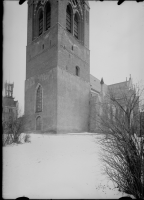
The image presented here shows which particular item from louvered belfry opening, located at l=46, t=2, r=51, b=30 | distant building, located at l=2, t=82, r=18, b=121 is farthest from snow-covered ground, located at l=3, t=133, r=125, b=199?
louvered belfry opening, located at l=46, t=2, r=51, b=30

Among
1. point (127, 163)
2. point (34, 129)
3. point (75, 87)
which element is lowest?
point (34, 129)

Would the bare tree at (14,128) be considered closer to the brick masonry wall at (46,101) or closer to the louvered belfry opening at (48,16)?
the brick masonry wall at (46,101)

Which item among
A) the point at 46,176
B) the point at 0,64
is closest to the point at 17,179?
the point at 46,176

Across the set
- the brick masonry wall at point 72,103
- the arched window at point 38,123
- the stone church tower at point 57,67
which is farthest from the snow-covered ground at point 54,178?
the arched window at point 38,123

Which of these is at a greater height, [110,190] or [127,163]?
[127,163]

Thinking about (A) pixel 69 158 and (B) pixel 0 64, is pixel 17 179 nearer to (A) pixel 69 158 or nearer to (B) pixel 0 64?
(A) pixel 69 158

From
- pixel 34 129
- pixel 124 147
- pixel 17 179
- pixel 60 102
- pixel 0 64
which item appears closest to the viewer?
pixel 0 64

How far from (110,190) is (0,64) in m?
3.40

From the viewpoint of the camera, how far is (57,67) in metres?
17.8

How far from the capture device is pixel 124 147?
109 inches

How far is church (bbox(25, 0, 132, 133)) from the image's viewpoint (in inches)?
703

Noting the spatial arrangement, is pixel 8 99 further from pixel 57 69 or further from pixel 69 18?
pixel 69 18

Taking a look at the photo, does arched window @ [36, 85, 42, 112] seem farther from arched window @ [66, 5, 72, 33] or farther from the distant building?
the distant building

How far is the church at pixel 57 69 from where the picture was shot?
1784cm
